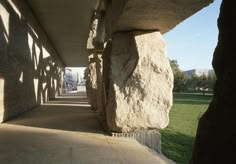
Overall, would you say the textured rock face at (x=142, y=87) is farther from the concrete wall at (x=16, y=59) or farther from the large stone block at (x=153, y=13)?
the concrete wall at (x=16, y=59)

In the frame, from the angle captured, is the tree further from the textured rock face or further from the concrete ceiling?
the textured rock face

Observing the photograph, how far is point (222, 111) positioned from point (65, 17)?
1294 centimetres

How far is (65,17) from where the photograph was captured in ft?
44.6

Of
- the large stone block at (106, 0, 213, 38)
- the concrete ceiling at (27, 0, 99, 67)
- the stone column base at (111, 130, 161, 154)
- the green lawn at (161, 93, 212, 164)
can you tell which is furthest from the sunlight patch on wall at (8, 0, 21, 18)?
the green lawn at (161, 93, 212, 164)

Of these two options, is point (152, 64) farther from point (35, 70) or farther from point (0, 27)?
point (35, 70)

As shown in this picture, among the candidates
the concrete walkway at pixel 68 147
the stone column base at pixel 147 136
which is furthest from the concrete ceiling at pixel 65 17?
the stone column base at pixel 147 136

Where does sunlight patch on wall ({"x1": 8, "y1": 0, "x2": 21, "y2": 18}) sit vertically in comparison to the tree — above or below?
above

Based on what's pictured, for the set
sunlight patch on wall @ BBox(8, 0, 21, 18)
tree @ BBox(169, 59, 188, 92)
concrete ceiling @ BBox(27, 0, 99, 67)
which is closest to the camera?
A: sunlight patch on wall @ BBox(8, 0, 21, 18)

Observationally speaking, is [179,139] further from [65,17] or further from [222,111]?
[222,111]

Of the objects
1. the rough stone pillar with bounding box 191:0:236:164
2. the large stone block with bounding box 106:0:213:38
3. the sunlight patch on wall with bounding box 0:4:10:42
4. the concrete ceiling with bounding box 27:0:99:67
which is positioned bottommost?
the rough stone pillar with bounding box 191:0:236:164

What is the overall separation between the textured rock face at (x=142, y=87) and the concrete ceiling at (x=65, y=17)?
6038mm

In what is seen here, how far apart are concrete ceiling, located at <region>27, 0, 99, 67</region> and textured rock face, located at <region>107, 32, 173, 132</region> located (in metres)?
6.04

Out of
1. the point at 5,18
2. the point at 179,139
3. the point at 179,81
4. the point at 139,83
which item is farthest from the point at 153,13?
the point at 179,81

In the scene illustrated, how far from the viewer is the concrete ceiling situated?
11680mm
